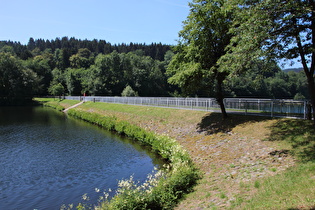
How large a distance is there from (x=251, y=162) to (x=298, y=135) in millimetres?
3382


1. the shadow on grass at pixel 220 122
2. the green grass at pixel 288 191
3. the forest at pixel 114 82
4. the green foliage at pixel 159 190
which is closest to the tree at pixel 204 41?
the shadow on grass at pixel 220 122

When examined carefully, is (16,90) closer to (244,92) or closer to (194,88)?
(194,88)

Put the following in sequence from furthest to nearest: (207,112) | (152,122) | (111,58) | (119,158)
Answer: (111,58)
(152,122)
(207,112)
(119,158)

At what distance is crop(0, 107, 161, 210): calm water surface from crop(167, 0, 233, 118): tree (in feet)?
23.1

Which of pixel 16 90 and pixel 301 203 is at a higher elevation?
pixel 16 90

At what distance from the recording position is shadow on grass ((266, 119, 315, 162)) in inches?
387

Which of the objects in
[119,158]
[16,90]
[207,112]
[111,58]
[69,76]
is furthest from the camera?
[69,76]

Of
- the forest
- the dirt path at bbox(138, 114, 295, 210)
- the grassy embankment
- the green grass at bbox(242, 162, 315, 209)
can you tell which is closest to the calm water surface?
the dirt path at bbox(138, 114, 295, 210)

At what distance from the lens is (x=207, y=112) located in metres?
22.8

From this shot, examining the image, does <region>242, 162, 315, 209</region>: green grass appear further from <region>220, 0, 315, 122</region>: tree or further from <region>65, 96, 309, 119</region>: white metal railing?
<region>65, 96, 309, 119</region>: white metal railing

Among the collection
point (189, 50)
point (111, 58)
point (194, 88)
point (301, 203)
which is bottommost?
point (301, 203)

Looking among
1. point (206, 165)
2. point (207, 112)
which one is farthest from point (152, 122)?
point (206, 165)

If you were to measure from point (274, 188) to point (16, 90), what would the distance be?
256ft

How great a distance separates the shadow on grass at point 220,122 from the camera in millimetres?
17141
